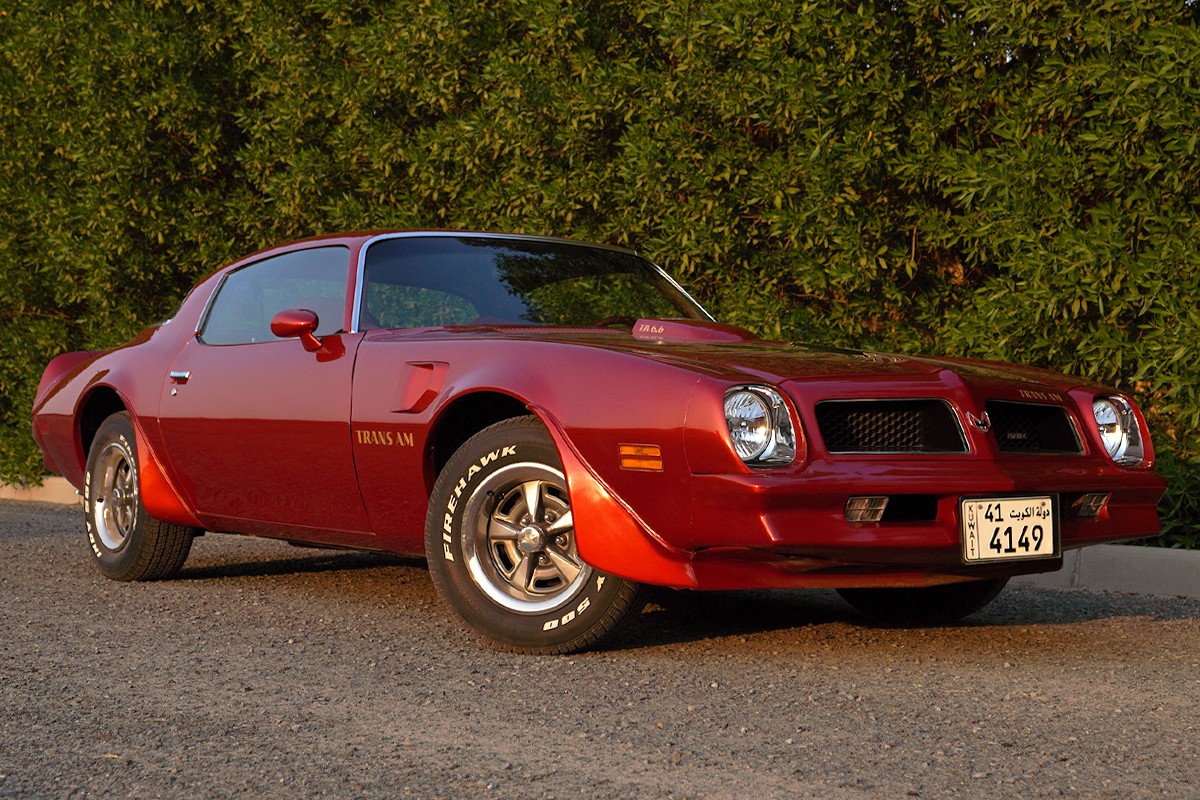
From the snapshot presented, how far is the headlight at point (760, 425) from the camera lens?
4137mm

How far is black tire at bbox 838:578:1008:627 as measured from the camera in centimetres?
543

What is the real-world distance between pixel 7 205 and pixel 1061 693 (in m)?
11.1

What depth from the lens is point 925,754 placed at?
3488 mm

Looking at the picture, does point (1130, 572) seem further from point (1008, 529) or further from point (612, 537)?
point (612, 537)

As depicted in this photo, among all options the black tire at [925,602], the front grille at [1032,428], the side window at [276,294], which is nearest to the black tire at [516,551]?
the side window at [276,294]

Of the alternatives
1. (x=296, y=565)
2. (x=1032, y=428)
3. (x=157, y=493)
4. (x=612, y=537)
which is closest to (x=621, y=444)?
(x=612, y=537)

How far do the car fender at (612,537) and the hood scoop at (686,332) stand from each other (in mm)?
939

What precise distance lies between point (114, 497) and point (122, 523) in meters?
0.13

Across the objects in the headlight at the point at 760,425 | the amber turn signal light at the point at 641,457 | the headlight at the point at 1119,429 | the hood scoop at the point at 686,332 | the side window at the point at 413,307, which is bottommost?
the headlight at the point at 1119,429

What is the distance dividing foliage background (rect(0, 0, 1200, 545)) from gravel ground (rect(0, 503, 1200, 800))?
2.02 m

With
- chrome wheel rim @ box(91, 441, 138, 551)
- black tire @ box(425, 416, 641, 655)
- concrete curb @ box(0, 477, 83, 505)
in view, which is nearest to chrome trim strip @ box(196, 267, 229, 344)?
chrome wheel rim @ box(91, 441, 138, 551)

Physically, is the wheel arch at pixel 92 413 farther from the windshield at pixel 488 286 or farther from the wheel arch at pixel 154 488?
the windshield at pixel 488 286

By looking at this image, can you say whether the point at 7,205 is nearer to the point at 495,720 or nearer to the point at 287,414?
the point at 287,414

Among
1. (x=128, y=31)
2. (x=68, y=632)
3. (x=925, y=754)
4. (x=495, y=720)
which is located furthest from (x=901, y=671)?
(x=128, y=31)
